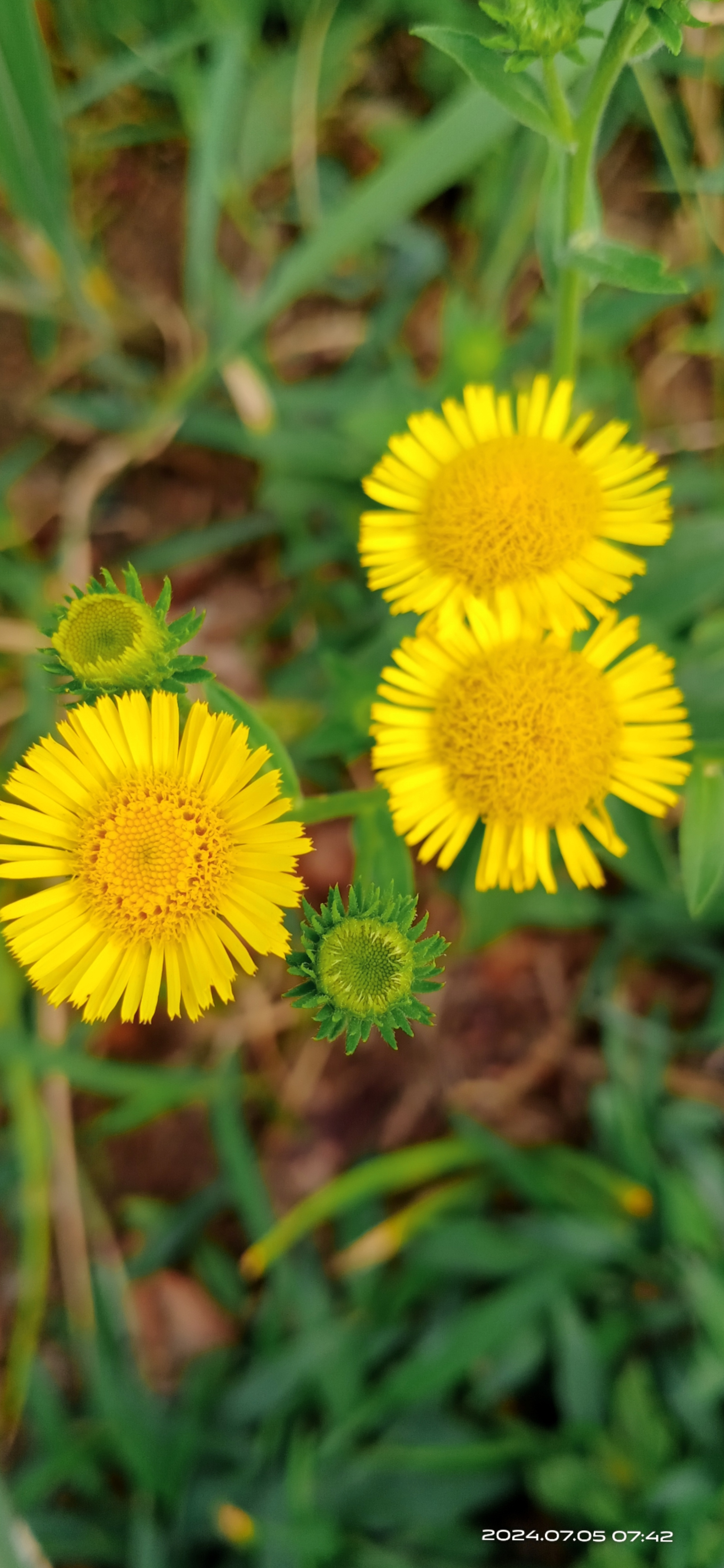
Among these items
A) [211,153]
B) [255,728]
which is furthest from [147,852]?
[211,153]

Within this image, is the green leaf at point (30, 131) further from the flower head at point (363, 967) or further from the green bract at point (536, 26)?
the flower head at point (363, 967)

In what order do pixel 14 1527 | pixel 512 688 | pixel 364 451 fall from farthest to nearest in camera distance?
pixel 364 451, pixel 14 1527, pixel 512 688

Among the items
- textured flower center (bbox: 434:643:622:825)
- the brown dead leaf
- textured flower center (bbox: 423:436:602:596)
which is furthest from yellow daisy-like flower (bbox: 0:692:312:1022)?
the brown dead leaf

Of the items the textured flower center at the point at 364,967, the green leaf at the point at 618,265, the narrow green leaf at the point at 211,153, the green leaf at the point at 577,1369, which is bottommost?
the green leaf at the point at 577,1369

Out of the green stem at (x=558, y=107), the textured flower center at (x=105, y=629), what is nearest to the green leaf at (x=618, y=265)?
the green stem at (x=558, y=107)

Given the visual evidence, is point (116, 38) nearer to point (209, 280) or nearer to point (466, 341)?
point (209, 280)

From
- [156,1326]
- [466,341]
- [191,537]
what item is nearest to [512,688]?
[466,341]

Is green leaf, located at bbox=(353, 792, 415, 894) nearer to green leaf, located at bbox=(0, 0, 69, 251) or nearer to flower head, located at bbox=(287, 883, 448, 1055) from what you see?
flower head, located at bbox=(287, 883, 448, 1055)
